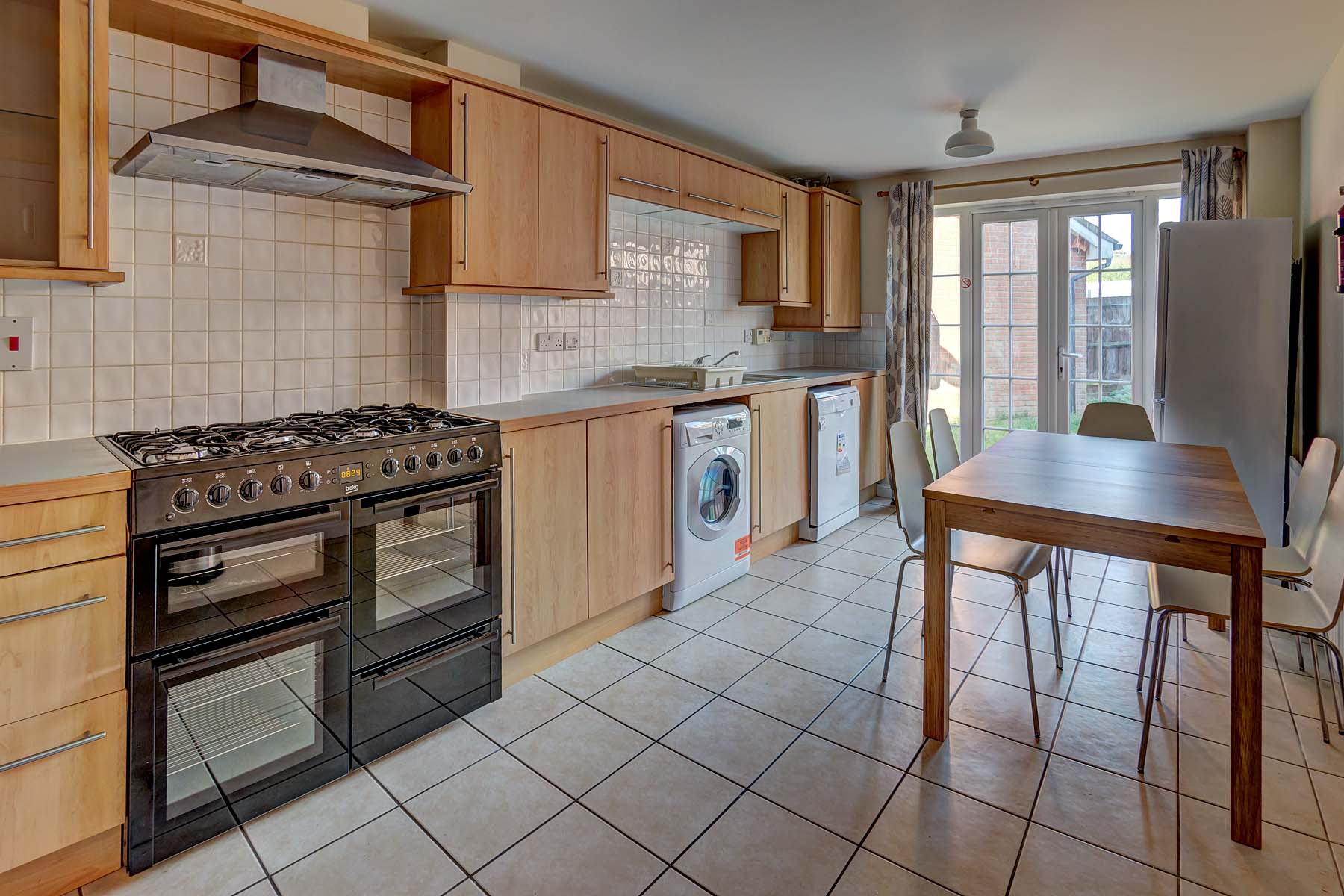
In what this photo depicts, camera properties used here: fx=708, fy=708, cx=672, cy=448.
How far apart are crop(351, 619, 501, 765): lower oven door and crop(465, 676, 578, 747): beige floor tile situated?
0.15ft

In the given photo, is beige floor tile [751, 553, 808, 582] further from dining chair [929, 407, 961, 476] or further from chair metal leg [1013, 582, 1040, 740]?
chair metal leg [1013, 582, 1040, 740]

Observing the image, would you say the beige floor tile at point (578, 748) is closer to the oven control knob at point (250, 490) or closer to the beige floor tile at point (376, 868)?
the beige floor tile at point (376, 868)

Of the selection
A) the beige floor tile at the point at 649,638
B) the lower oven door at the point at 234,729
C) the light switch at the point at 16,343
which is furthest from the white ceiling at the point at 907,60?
the beige floor tile at the point at 649,638

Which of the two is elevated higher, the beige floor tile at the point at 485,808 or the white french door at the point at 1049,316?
the white french door at the point at 1049,316

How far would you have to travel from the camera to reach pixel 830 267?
4.68m

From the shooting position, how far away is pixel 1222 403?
337 centimetres

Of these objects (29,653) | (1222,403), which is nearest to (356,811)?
(29,653)

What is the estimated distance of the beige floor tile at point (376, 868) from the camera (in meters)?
1.56

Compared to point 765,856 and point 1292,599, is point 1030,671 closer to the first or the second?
point 1292,599

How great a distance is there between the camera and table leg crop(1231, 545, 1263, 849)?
1.67 m

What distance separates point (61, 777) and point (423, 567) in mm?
903

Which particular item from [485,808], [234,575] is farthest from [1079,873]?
[234,575]

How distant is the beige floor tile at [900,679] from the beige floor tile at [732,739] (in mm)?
422

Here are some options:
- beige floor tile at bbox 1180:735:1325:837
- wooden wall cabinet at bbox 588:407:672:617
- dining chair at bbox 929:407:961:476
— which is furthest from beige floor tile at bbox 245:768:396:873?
dining chair at bbox 929:407:961:476
